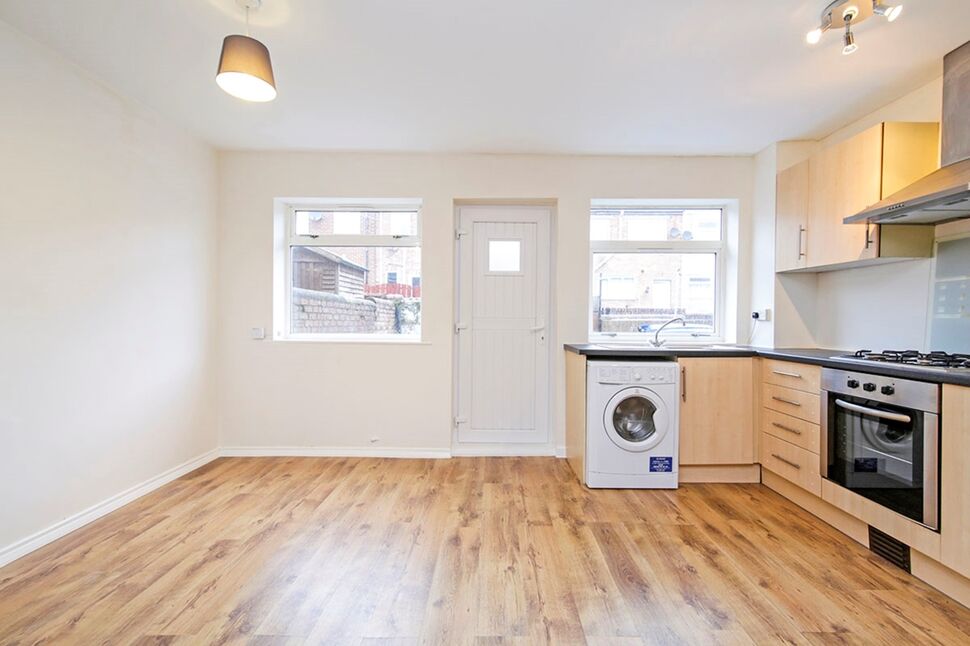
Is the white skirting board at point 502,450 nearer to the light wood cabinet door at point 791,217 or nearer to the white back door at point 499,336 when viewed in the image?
the white back door at point 499,336

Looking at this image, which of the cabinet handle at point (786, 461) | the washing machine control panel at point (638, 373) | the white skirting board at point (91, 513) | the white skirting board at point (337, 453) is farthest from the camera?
the white skirting board at point (337, 453)

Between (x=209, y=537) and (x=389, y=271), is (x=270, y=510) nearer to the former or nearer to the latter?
(x=209, y=537)

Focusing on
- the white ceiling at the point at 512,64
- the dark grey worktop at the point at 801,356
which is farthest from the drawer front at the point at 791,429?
Answer: the white ceiling at the point at 512,64

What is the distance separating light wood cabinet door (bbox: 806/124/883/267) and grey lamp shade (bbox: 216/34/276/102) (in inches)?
121

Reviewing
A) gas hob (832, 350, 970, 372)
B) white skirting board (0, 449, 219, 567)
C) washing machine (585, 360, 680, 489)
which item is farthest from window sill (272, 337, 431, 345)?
gas hob (832, 350, 970, 372)

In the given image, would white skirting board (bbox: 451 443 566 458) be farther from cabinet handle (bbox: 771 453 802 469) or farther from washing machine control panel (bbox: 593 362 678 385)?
cabinet handle (bbox: 771 453 802 469)

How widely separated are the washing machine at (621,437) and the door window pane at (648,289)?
0.86m

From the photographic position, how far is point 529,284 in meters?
3.50

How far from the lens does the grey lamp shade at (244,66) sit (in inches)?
61.9

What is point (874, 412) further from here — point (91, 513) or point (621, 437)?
point (91, 513)

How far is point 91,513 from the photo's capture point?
227 cm

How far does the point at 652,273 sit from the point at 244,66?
122 inches

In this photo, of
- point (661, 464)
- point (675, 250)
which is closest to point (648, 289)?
point (675, 250)

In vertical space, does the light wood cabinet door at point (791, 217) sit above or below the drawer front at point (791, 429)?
above
